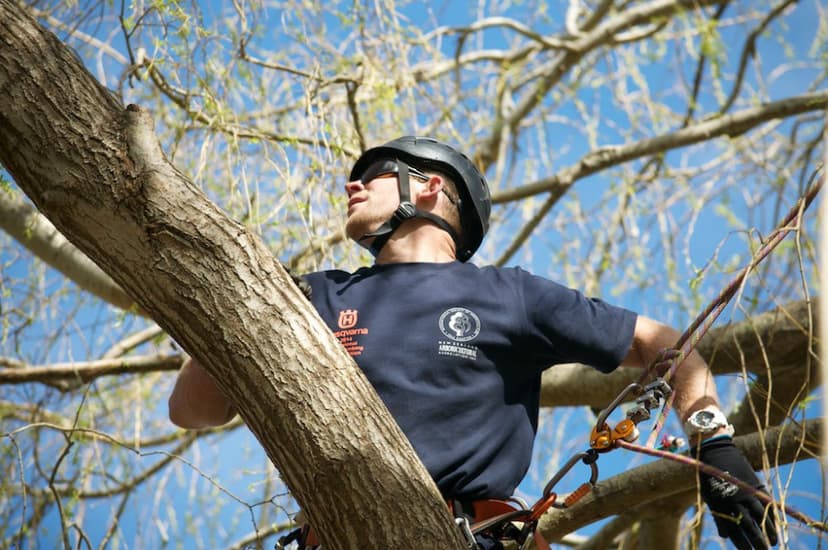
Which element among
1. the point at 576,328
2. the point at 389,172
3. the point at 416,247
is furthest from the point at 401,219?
the point at 576,328

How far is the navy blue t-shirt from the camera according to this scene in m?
2.46

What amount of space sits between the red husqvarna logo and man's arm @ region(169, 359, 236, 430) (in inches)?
14.5

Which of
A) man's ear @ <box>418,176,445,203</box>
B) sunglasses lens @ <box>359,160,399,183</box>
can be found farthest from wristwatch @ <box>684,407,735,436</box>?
sunglasses lens @ <box>359,160,399,183</box>

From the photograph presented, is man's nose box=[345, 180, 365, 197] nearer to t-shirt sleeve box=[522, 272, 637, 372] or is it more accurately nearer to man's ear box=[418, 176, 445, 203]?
man's ear box=[418, 176, 445, 203]

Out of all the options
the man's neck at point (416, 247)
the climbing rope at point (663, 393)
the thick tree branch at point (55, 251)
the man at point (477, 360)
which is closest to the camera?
the climbing rope at point (663, 393)

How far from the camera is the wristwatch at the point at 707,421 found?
2467mm

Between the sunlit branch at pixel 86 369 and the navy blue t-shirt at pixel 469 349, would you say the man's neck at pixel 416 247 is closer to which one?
the navy blue t-shirt at pixel 469 349

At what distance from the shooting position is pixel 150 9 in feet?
10.9

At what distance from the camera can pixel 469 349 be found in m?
2.55

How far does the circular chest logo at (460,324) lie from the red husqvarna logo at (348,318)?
0.77 ft

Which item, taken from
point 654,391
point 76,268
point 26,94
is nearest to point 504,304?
point 654,391

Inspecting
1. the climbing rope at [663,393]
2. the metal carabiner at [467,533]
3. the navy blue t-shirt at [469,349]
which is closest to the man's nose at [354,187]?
the navy blue t-shirt at [469,349]

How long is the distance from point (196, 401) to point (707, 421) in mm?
1325

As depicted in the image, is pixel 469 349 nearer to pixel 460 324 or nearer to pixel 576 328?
pixel 460 324
